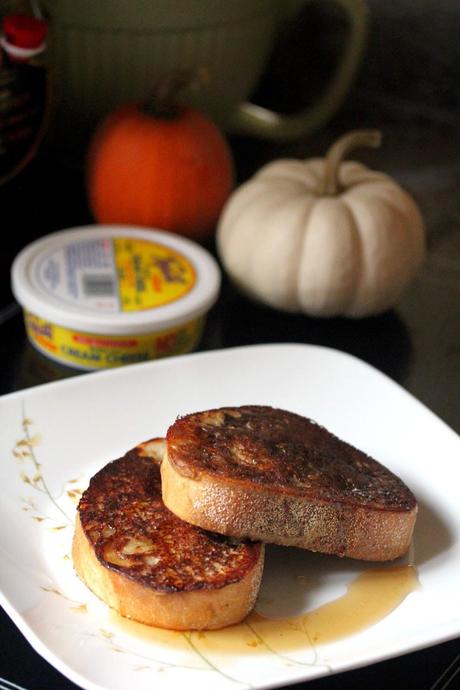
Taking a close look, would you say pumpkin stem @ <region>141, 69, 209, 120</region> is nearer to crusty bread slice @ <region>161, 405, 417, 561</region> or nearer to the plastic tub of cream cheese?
the plastic tub of cream cheese

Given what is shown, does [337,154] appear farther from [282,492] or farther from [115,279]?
[282,492]

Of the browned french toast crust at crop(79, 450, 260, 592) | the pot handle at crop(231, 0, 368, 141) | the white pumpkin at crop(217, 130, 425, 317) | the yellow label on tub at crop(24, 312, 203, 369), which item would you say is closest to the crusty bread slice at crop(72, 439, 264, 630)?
the browned french toast crust at crop(79, 450, 260, 592)

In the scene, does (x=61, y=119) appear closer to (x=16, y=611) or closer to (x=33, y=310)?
(x=33, y=310)

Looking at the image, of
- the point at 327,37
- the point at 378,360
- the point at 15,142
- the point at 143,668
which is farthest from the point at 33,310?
the point at 327,37

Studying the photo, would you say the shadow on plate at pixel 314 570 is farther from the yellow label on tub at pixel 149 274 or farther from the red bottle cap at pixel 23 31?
the red bottle cap at pixel 23 31

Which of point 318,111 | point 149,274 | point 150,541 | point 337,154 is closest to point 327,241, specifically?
point 337,154
